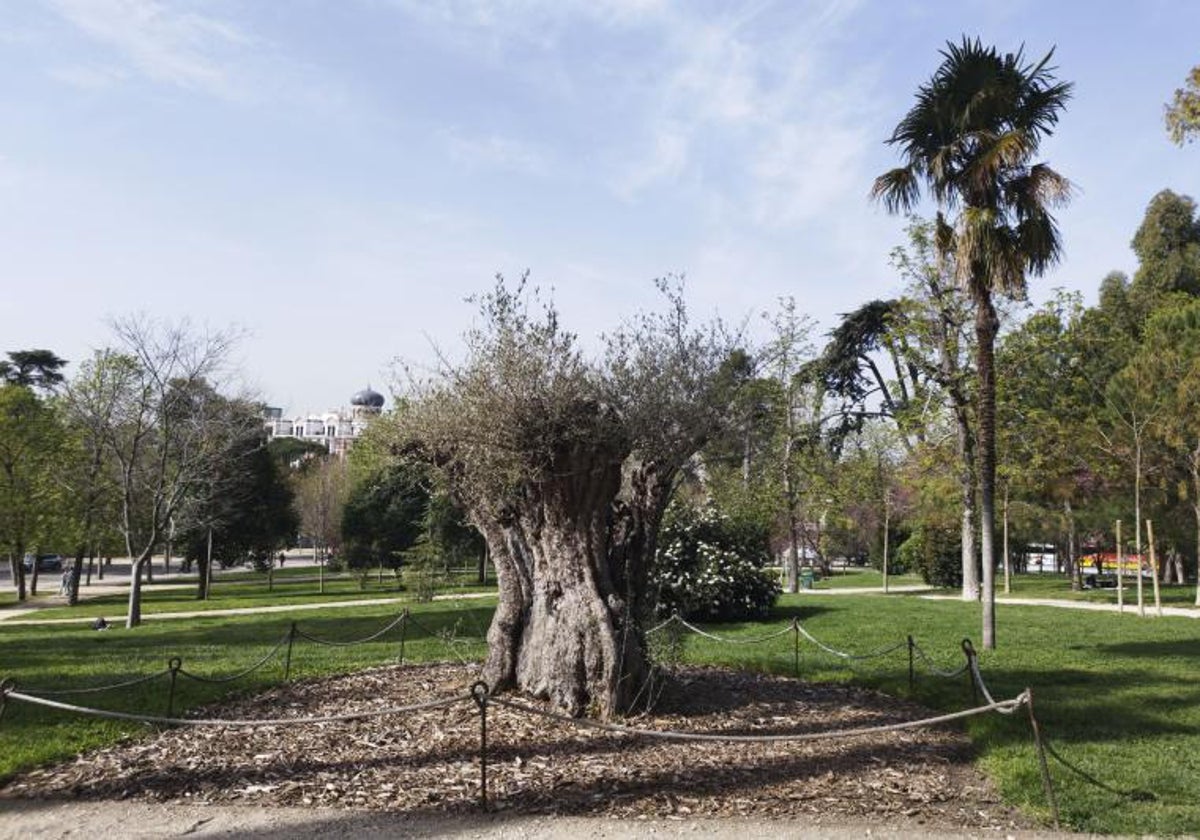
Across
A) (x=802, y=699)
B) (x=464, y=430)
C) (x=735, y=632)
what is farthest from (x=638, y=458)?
(x=735, y=632)

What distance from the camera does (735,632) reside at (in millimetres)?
14781

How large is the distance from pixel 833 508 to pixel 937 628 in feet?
40.8

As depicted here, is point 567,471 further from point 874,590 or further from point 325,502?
point 325,502

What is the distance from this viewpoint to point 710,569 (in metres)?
16.2

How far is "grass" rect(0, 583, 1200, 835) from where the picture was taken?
6094 millimetres

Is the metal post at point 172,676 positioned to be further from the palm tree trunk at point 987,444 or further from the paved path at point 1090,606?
the paved path at point 1090,606

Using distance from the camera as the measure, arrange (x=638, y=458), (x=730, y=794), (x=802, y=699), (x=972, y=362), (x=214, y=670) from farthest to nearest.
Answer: (x=972, y=362) < (x=214, y=670) < (x=802, y=699) < (x=638, y=458) < (x=730, y=794)

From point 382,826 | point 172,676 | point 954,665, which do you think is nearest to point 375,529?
point 954,665

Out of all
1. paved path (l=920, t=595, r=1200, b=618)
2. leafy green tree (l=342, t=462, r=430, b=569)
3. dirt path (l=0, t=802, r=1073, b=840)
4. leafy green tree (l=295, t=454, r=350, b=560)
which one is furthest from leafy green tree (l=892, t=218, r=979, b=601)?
leafy green tree (l=295, t=454, r=350, b=560)

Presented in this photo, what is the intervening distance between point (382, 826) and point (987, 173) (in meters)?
9.91

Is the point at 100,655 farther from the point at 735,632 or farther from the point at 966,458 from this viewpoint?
the point at 966,458

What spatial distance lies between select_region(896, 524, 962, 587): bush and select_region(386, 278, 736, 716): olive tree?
24.0 m

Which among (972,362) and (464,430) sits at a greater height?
(972,362)

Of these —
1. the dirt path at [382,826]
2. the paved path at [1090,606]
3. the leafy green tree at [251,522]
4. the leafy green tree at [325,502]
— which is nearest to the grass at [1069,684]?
the dirt path at [382,826]
